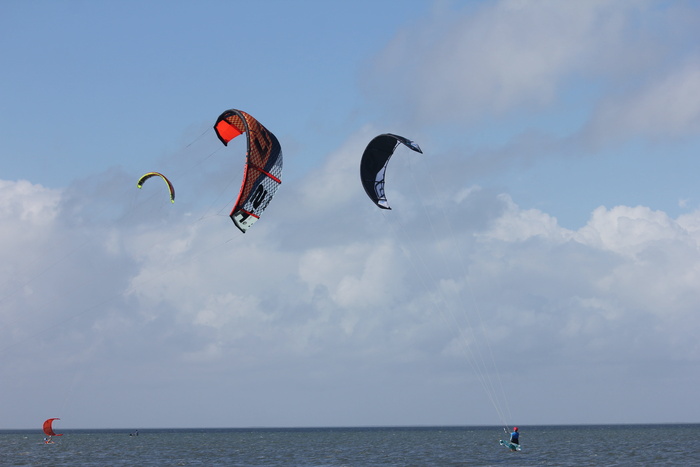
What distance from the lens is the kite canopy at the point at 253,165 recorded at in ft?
83.4

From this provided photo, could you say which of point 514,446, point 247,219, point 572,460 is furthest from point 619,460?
point 247,219

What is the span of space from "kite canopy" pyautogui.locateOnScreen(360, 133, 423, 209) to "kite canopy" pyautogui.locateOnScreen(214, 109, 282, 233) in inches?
121

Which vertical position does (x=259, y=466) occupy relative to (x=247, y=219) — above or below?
below

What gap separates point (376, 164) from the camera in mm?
28359

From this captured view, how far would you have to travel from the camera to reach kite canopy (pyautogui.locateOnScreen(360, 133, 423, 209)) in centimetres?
2774

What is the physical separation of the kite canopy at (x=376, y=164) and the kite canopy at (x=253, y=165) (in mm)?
3078

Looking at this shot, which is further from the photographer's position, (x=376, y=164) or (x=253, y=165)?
(x=376, y=164)

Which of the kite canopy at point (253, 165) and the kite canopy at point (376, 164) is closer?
the kite canopy at point (253, 165)

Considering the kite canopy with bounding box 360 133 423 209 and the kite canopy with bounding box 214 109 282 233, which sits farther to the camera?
the kite canopy with bounding box 360 133 423 209

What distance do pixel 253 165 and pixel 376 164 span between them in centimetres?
485

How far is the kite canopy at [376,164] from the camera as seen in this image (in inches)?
1092

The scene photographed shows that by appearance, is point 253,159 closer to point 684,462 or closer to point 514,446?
point 514,446

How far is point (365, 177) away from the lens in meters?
27.9

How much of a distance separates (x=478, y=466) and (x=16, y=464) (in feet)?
82.2
